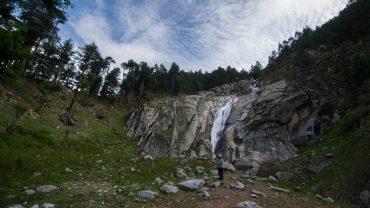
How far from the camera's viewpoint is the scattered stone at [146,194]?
1334 centimetres

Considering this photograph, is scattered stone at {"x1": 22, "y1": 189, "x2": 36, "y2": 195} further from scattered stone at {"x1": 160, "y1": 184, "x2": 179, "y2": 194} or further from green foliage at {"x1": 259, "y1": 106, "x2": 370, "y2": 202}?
green foliage at {"x1": 259, "y1": 106, "x2": 370, "y2": 202}

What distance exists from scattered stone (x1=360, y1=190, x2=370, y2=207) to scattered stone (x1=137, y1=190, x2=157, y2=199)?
1296 cm

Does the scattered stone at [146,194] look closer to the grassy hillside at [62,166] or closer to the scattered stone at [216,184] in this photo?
the grassy hillside at [62,166]

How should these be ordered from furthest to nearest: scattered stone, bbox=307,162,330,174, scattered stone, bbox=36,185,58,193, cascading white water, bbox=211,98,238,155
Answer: cascading white water, bbox=211,98,238,155
scattered stone, bbox=307,162,330,174
scattered stone, bbox=36,185,58,193

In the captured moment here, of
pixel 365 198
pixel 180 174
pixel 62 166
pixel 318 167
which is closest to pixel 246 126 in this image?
pixel 318 167

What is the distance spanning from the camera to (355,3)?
5166cm

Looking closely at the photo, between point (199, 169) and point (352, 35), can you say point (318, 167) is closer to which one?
point (199, 169)

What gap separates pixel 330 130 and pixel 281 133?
6.63 metres

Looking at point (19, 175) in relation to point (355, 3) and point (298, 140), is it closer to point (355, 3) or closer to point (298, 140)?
point (298, 140)

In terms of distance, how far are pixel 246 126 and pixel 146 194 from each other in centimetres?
3463

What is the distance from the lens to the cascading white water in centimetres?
4952

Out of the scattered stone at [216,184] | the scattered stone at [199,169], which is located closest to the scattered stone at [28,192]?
the scattered stone at [216,184]

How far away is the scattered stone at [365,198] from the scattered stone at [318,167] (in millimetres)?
7339

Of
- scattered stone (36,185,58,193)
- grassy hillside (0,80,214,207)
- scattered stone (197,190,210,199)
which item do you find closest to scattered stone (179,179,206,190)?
scattered stone (197,190,210,199)
